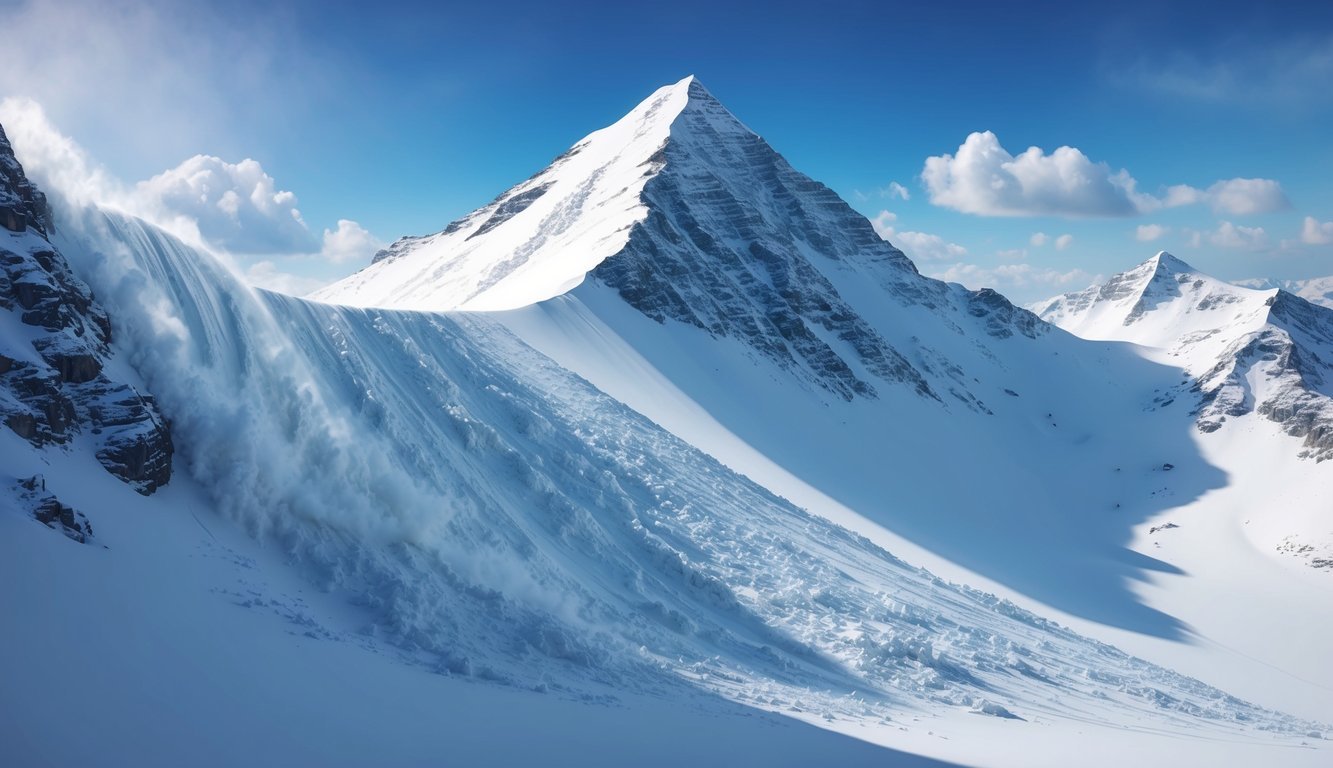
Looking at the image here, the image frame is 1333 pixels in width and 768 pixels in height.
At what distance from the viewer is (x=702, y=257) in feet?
271

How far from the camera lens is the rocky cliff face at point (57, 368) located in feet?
40.1

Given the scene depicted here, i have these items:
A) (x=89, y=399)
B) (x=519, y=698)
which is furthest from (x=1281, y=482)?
(x=89, y=399)

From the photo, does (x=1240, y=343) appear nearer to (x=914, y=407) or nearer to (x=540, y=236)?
(x=914, y=407)

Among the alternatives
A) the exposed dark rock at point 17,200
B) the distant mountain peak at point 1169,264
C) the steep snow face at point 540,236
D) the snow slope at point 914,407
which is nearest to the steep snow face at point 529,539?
the exposed dark rock at point 17,200

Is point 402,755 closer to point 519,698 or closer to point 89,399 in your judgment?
point 519,698

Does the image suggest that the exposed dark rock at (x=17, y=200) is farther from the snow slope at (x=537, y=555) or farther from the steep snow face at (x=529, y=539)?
the steep snow face at (x=529, y=539)

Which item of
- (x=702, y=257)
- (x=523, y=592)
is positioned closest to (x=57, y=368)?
(x=523, y=592)

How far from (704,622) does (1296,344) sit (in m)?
121

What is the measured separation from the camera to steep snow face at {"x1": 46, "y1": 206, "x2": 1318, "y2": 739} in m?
15.3

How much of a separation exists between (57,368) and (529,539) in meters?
10.6

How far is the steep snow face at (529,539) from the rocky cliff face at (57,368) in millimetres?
1107

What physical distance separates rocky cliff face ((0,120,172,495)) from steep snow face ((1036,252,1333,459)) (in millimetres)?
101395

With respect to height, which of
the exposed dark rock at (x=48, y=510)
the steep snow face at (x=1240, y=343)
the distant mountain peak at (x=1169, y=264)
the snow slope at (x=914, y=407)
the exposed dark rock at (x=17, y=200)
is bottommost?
the exposed dark rock at (x=48, y=510)

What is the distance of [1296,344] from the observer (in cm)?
10581
